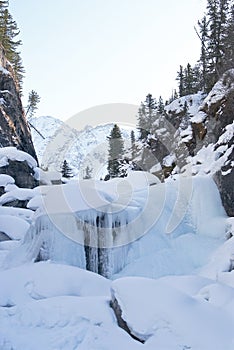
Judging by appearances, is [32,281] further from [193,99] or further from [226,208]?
[193,99]

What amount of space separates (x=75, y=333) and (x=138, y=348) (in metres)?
0.84

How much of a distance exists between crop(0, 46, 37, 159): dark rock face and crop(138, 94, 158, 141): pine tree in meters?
12.6

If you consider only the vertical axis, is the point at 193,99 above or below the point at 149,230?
above

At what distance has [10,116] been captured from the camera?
18953 millimetres

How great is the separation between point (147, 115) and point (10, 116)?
1773 cm

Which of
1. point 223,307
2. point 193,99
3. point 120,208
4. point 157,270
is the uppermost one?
point 193,99

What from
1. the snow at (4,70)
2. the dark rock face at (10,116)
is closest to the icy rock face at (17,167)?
the dark rock face at (10,116)

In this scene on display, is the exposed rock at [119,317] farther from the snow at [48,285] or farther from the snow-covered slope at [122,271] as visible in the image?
the snow at [48,285]

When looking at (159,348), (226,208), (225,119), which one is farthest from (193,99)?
(159,348)

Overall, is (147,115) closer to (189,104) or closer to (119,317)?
(189,104)

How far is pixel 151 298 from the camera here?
478cm

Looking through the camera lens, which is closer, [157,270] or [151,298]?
[151,298]

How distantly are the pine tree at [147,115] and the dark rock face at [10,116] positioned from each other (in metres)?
12.6

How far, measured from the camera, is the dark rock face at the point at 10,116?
1770cm
